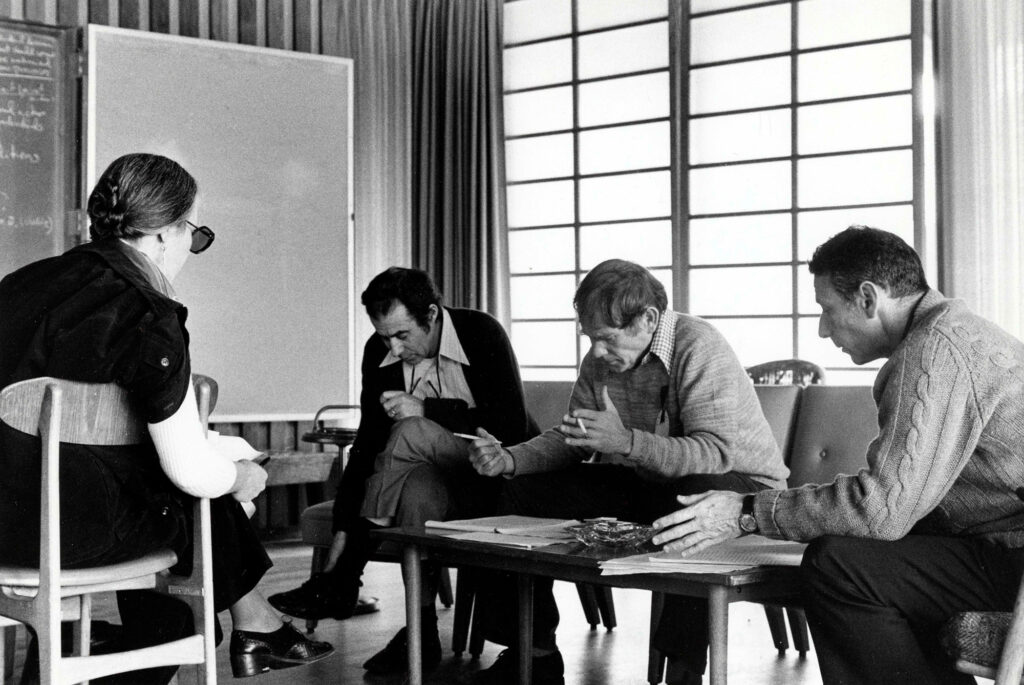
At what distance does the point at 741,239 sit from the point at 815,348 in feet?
2.21

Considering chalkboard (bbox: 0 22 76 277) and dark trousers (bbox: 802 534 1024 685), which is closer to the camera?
dark trousers (bbox: 802 534 1024 685)

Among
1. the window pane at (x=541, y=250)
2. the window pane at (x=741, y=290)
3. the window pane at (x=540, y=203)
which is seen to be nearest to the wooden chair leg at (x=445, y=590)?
the window pane at (x=741, y=290)

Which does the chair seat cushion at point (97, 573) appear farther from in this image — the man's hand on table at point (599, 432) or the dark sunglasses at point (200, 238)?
the man's hand on table at point (599, 432)

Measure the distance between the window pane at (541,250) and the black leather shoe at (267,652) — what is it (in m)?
4.17

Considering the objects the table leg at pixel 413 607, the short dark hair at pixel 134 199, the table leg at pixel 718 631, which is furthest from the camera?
the table leg at pixel 413 607

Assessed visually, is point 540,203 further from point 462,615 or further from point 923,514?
point 923,514

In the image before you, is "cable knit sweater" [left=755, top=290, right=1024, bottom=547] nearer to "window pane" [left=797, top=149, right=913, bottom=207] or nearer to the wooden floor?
the wooden floor

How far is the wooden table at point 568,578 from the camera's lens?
2.13 m

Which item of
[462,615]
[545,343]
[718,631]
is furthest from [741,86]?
[718,631]

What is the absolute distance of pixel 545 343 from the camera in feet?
22.8

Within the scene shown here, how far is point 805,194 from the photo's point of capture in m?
5.93

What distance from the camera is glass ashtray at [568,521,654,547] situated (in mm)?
2484

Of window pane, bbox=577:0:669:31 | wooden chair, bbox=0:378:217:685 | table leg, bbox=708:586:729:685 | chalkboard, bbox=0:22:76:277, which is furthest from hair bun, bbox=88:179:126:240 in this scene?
window pane, bbox=577:0:669:31

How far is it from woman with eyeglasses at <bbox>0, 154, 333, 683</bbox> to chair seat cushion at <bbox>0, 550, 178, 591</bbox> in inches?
0.7
